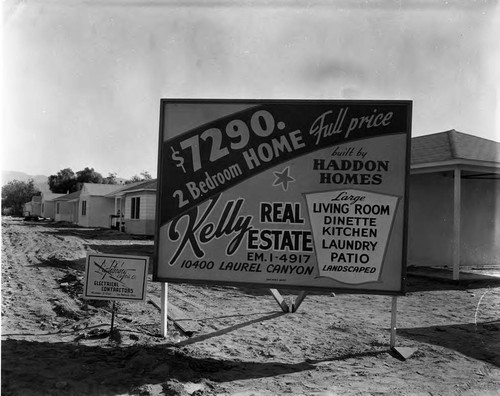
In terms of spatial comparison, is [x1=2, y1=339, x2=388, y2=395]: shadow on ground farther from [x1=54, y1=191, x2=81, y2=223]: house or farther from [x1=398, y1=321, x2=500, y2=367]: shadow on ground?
[x1=54, y1=191, x2=81, y2=223]: house

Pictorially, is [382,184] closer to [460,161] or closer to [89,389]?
[89,389]

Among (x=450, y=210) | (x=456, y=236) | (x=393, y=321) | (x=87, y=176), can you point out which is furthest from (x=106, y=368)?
(x=87, y=176)

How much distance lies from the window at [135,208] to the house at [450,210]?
19.8 m

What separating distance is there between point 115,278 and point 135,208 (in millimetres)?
25575

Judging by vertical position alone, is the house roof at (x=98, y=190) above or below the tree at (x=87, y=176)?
below

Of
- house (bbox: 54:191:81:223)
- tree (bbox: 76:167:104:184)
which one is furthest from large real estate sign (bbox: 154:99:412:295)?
tree (bbox: 76:167:104:184)

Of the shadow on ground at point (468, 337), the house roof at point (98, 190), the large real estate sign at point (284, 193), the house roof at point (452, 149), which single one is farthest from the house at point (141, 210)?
the shadow on ground at point (468, 337)

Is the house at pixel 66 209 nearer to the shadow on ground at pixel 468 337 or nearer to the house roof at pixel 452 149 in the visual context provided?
the house roof at pixel 452 149

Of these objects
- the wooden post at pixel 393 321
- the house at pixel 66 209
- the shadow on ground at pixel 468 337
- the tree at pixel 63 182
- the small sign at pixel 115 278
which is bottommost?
the shadow on ground at pixel 468 337

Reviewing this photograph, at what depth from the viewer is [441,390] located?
4.77 metres

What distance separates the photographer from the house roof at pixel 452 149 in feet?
42.0

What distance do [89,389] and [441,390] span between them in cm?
369

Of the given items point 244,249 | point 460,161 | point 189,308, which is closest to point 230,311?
point 189,308

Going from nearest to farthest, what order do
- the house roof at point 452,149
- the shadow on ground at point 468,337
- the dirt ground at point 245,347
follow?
the dirt ground at point 245,347 → the shadow on ground at point 468,337 → the house roof at point 452,149
